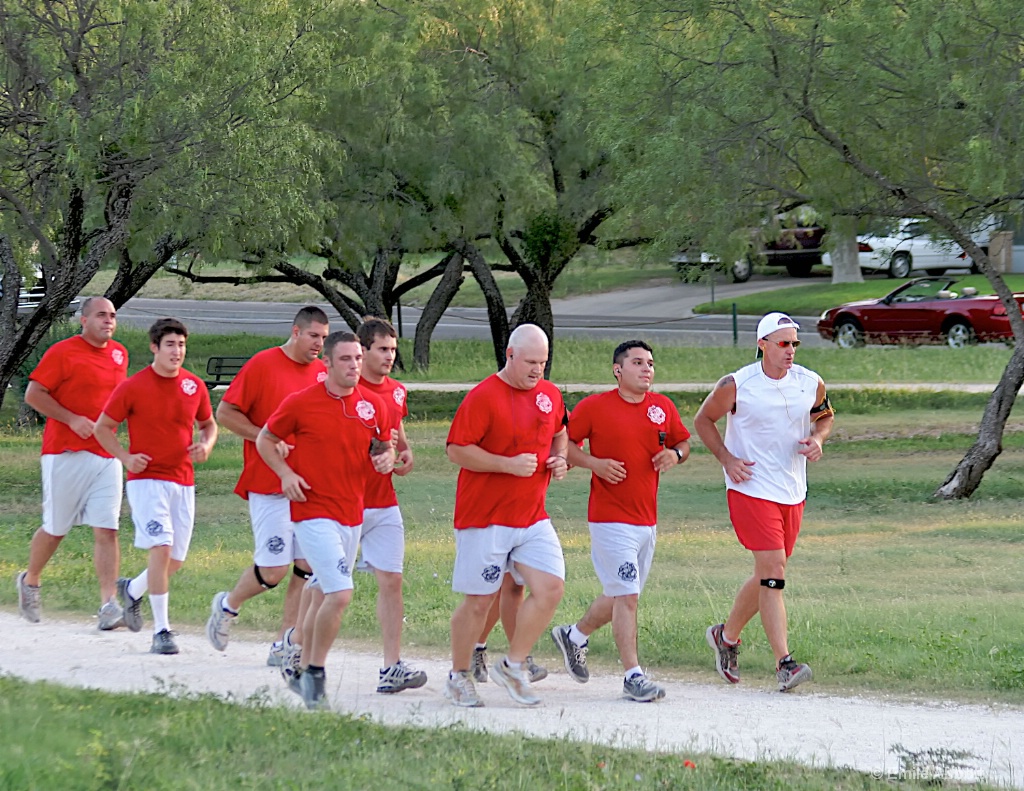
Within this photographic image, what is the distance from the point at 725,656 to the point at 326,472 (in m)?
2.42

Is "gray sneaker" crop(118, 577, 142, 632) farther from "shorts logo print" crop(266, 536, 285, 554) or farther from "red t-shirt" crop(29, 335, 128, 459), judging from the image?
"shorts logo print" crop(266, 536, 285, 554)

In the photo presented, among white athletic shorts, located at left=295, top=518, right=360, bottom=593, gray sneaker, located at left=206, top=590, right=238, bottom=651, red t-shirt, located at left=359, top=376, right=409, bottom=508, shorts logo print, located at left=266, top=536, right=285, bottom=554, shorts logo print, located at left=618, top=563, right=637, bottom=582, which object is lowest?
gray sneaker, located at left=206, top=590, right=238, bottom=651

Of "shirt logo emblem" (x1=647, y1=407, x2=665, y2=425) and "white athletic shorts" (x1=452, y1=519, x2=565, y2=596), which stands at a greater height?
"shirt logo emblem" (x1=647, y1=407, x2=665, y2=425)

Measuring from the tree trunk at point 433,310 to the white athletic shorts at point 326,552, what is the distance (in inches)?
977

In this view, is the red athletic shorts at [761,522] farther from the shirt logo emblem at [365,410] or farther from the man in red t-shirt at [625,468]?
the shirt logo emblem at [365,410]

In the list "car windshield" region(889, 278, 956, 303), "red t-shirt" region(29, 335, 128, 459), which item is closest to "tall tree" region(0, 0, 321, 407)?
"red t-shirt" region(29, 335, 128, 459)

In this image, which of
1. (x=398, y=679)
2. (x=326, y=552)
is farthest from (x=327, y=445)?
(x=398, y=679)

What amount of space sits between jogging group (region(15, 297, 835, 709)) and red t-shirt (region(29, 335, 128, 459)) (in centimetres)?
22

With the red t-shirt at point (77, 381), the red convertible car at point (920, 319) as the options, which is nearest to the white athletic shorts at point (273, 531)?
the red t-shirt at point (77, 381)

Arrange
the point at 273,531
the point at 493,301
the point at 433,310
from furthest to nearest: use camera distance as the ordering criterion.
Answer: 1. the point at 433,310
2. the point at 493,301
3. the point at 273,531

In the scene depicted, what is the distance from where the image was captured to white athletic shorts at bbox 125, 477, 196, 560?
902 centimetres

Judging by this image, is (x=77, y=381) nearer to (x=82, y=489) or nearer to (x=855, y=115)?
(x=82, y=489)

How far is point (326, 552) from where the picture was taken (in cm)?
743

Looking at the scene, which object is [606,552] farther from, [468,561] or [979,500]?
[979,500]
